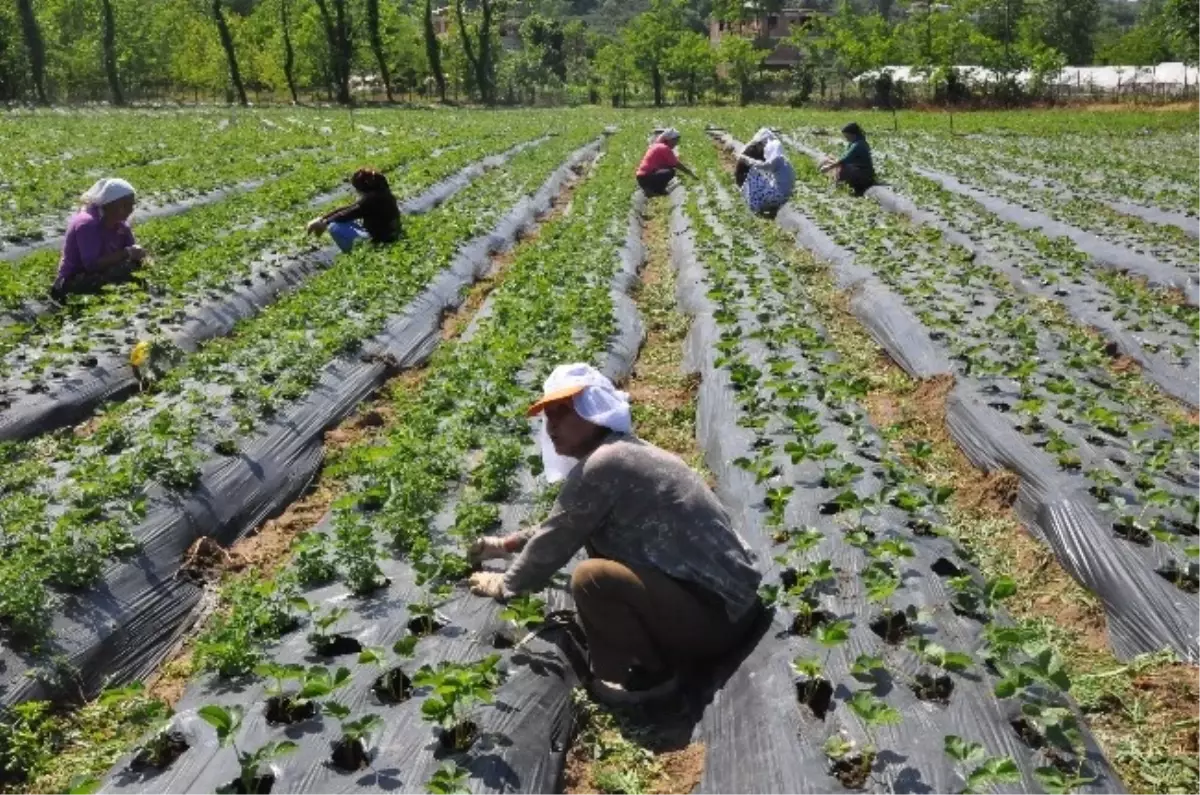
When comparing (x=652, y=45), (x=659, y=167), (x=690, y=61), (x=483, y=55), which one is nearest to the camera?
(x=659, y=167)

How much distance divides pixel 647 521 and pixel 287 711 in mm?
1513

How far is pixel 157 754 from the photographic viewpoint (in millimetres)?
Answer: 3645

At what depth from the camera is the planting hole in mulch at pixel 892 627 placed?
4211mm

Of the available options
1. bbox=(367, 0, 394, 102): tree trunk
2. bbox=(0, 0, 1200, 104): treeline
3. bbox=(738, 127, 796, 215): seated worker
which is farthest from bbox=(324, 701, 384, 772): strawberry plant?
bbox=(367, 0, 394, 102): tree trunk

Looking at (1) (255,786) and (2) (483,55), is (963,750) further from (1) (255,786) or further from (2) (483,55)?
(2) (483,55)

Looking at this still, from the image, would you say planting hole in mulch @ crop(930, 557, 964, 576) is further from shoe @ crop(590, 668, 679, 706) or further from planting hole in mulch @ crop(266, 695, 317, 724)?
planting hole in mulch @ crop(266, 695, 317, 724)

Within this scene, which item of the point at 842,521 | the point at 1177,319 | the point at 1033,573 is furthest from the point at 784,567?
the point at 1177,319

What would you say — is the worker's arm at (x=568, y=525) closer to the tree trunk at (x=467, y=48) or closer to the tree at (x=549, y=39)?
the tree trunk at (x=467, y=48)

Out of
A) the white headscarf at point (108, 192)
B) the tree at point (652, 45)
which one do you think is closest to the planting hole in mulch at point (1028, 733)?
the white headscarf at point (108, 192)

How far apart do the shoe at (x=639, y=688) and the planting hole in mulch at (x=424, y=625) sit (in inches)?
29.3

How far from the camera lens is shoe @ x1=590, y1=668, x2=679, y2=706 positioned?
4.27 metres

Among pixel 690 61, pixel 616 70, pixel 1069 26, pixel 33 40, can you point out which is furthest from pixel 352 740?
pixel 1069 26

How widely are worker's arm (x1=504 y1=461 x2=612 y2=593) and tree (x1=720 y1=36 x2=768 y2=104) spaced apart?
5761 centimetres

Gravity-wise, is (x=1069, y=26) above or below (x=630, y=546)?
above
